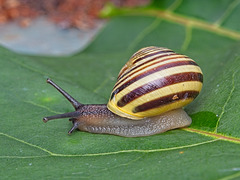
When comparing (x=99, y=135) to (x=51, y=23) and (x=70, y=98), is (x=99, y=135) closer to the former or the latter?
(x=70, y=98)

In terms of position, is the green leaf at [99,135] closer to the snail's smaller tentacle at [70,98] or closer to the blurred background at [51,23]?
the snail's smaller tentacle at [70,98]

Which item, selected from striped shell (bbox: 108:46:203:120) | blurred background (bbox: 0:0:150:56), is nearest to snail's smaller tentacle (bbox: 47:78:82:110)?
striped shell (bbox: 108:46:203:120)

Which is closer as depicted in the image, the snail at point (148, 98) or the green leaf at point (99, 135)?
the green leaf at point (99, 135)

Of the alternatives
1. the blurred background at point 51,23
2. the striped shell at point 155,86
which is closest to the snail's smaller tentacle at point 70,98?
the striped shell at point 155,86

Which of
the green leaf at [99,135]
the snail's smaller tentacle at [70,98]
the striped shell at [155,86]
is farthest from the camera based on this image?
the snail's smaller tentacle at [70,98]

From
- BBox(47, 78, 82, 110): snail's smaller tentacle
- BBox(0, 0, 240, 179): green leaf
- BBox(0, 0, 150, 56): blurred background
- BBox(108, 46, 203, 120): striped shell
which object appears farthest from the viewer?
BBox(0, 0, 150, 56): blurred background

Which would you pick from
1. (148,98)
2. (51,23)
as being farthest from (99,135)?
(51,23)

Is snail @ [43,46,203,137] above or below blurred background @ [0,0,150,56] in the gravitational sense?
below

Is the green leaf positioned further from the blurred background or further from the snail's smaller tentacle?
the blurred background
